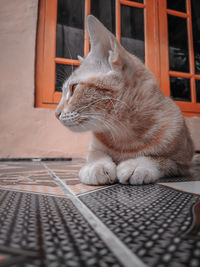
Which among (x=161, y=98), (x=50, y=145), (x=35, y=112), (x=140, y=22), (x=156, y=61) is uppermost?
(x=140, y=22)

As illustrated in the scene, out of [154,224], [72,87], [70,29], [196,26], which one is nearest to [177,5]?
[196,26]

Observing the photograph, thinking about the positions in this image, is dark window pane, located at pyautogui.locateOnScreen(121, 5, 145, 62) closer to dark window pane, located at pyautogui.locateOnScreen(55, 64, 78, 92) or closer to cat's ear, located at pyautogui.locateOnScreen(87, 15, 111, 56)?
dark window pane, located at pyautogui.locateOnScreen(55, 64, 78, 92)

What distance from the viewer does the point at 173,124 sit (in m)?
0.85

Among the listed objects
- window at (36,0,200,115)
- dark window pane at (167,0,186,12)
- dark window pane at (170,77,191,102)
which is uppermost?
dark window pane at (167,0,186,12)

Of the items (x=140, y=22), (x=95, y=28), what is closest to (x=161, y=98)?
(x=95, y=28)

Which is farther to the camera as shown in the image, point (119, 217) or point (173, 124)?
point (173, 124)

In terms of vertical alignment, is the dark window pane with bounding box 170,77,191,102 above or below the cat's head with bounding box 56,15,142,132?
above

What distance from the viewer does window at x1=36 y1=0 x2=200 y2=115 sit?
226 centimetres

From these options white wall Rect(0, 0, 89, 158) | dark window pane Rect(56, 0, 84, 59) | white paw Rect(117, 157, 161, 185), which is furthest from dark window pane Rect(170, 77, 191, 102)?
white paw Rect(117, 157, 161, 185)

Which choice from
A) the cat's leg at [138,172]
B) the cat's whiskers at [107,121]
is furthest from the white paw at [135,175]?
the cat's whiskers at [107,121]

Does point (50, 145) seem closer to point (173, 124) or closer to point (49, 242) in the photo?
point (173, 124)

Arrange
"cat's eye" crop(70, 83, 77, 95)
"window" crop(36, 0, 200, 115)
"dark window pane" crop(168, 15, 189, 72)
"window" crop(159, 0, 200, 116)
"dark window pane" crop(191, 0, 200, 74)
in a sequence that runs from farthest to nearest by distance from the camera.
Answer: "dark window pane" crop(191, 0, 200, 74) → "dark window pane" crop(168, 15, 189, 72) → "window" crop(159, 0, 200, 116) → "window" crop(36, 0, 200, 115) → "cat's eye" crop(70, 83, 77, 95)

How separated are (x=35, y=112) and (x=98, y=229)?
81.6 inches

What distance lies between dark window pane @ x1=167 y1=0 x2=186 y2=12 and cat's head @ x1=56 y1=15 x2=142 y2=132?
261 cm
